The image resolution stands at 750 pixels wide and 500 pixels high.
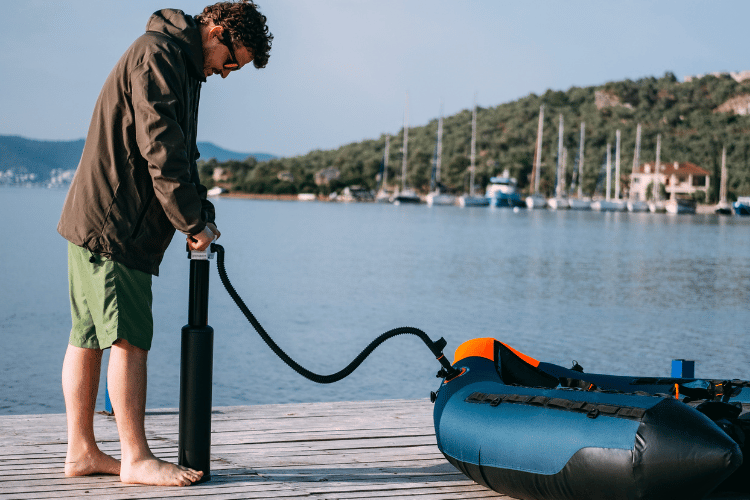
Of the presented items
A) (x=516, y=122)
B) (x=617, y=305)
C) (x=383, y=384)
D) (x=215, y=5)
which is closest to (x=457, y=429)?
(x=215, y=5)

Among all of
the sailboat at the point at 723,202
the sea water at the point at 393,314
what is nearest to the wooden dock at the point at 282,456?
the sea water at the point at 393,314

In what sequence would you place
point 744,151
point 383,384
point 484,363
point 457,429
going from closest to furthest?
point 457,429
point 484,363
point 383,384
point 744,151

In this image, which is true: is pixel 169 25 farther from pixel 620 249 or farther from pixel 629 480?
pixel 620 249

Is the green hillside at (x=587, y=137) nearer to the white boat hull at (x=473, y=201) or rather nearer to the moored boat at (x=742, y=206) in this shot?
the moored boat at (x=742, y=206)

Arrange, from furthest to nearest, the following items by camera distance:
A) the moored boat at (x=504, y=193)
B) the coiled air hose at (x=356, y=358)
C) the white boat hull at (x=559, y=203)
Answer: the moored boat at (x=504, y=193) → the white boat hull at (x=559, y=203) → the coiled air hose at (x=356, y=358)

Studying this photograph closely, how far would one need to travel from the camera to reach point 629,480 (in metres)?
2.62

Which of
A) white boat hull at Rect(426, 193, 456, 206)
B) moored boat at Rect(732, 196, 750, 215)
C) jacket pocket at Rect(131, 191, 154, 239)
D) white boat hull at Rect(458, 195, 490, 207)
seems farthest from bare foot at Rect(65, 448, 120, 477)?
moored boat at Rect(732, 196, 750, 215)

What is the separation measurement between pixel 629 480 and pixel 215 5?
2.00 metres

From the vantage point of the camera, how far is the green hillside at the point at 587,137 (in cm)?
9806

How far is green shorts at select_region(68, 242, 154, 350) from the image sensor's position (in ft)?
9.16

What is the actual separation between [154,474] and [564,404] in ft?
4.53

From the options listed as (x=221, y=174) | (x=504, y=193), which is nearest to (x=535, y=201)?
(x=504, y=193)

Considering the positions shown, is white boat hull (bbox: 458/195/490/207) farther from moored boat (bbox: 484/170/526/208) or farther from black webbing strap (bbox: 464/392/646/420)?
black webbing strap (bbox: 464/392/646/420)

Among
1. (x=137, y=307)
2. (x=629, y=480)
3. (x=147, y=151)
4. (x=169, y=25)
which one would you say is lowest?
(x=629, y=480)
